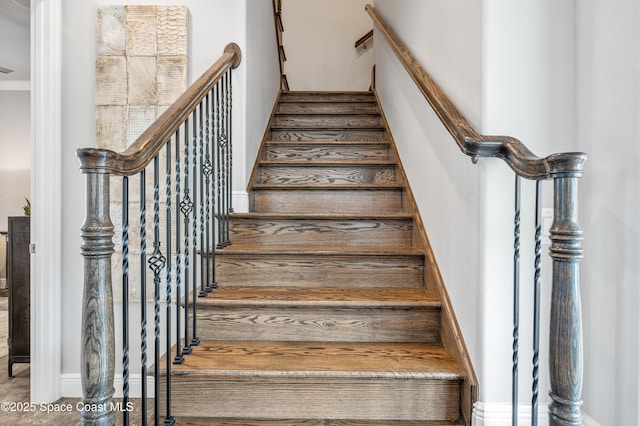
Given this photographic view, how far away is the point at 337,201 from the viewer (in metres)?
2.62

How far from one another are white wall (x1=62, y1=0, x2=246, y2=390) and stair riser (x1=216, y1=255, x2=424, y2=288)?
1.07 metres

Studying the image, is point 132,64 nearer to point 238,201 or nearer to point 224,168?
point 224,168

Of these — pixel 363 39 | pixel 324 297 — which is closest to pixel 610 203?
pixel 324 297

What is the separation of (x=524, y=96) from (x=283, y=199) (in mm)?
1610

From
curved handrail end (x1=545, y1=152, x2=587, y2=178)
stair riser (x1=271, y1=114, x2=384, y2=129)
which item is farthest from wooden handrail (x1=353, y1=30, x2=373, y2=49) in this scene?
curved handrail end (x1=545, y1=152, x2=587, y2=178)

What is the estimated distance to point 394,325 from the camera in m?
1.75

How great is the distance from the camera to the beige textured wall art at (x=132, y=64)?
2.39 m

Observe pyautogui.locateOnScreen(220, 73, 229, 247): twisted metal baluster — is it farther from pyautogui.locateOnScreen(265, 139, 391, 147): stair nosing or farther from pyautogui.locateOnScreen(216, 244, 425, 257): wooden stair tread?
pyautogui.locateOnScreen(265, 139, 391, 147): stair nosing

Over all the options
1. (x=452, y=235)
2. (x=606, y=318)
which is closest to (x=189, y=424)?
(x=452, y=235)

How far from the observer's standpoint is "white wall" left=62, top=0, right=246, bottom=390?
95.5 inches

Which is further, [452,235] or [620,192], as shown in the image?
[452,235]

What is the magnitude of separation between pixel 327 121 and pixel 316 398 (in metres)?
2.56

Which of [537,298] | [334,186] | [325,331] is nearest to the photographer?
[537,298]

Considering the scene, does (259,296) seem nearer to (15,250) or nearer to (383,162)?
(383,162)
